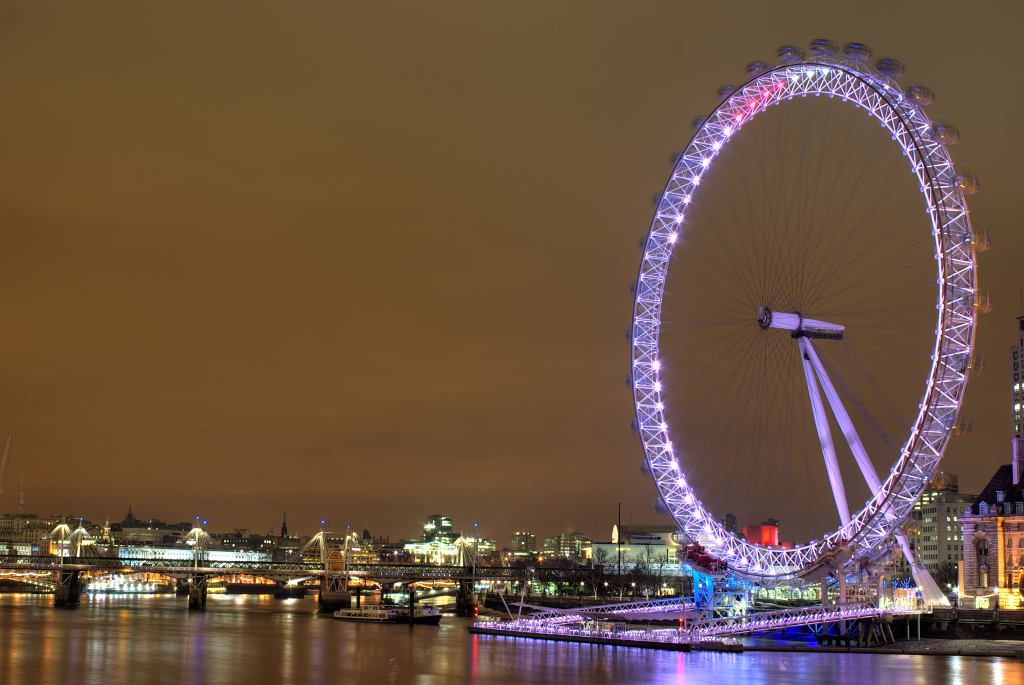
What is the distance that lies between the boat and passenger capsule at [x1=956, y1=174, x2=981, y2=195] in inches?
2309

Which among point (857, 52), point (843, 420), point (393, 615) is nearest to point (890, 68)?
point (857, 52)

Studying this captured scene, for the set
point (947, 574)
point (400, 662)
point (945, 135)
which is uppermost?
point (945, 135)

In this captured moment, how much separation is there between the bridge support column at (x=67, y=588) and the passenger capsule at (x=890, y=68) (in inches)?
4131

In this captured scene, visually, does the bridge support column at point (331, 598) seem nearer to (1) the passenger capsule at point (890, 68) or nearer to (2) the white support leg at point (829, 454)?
(2) the white support leg at point (829, 454)

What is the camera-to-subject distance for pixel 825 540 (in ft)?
196

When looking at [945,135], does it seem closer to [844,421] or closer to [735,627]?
[844,421]

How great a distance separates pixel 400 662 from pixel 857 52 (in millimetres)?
36434

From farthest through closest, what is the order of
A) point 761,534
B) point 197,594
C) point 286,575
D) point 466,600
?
point 286,575, point 197,594, point 466,600, point 761,534

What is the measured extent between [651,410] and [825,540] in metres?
11.5

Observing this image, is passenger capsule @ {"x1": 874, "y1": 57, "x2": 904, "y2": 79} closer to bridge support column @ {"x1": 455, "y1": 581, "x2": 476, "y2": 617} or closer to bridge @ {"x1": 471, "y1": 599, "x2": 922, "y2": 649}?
bridge @ {"x1": 471, "y1": 599, "x2": 922, "y2": 649}

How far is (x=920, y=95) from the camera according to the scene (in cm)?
5394

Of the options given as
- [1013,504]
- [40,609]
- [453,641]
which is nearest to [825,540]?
[453,641]

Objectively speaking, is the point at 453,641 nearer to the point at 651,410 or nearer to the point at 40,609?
the point at 651,410

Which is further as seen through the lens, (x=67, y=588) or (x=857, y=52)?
(x=67, y=588)
